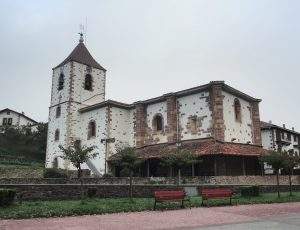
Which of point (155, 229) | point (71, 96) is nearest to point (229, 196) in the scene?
point (155, 229)

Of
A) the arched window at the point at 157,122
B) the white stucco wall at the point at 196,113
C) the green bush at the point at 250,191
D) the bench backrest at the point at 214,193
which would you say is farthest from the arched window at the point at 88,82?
the bench backrest at the point at 214,193

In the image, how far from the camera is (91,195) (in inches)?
798

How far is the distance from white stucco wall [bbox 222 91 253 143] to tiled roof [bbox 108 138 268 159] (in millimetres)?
919

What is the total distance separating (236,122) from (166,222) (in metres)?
23.2

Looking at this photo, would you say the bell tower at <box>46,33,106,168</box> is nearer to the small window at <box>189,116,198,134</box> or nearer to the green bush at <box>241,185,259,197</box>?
the small window at <box>189,116,198,134</box>

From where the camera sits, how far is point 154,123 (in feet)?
121

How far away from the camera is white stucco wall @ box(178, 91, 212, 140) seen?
32625 millimetres

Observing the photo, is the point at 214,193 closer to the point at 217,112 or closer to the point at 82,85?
the point at 217,112

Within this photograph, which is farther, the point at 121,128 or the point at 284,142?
the point at 284,142

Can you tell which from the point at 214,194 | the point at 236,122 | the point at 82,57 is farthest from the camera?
the point at 82,57

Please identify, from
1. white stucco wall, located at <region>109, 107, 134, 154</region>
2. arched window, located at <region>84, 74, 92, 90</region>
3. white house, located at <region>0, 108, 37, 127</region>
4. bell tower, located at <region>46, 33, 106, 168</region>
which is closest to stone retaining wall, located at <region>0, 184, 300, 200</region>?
white stucco wall, located at <region>109, 107, 134, 154</region>

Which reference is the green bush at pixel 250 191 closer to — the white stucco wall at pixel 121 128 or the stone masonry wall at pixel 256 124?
the stone masonry wall at pixel 256 124

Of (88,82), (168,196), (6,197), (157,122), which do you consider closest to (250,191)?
(168,196)

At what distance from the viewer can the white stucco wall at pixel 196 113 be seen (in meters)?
32.6
